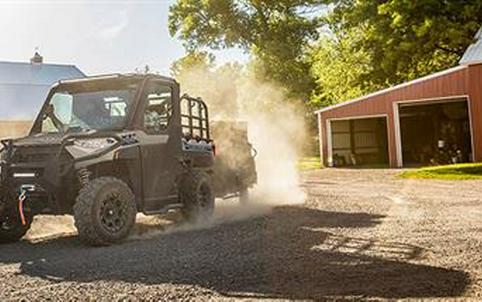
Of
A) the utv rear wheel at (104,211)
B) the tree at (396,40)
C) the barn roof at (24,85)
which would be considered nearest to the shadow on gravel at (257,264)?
the utv rear wheel at (104,211)

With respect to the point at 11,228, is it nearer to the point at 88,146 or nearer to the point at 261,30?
the point at 88,146

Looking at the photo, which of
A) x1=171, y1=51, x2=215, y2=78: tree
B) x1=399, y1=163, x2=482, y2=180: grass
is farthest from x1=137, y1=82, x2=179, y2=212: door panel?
x1=171, y1=51, x2=215, y2=78: tree

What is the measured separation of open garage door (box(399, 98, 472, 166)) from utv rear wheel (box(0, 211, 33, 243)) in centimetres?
2407

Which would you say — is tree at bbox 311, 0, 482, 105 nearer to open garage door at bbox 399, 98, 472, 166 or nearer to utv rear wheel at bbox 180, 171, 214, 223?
open garage door at bbox 399, 98, 472, 166

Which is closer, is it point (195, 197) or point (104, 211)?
point (104, 211)

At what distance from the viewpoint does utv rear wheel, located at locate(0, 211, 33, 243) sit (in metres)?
7.98

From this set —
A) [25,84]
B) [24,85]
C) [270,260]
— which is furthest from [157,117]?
[25,84]

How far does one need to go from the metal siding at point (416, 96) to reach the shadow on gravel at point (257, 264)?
1858 centimetres

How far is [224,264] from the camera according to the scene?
5809mm

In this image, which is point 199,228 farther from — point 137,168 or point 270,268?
point 270,268

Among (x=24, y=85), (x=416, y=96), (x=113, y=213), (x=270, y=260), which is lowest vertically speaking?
(x=270, y=260)

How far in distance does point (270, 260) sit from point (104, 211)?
259 cm

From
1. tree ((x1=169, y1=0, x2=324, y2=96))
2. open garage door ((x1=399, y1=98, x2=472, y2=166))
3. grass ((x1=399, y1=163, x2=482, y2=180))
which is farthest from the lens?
tree ((x1=169, y1=0, x2=324, y2=96))

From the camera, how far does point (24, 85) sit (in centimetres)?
3994
